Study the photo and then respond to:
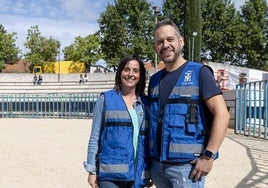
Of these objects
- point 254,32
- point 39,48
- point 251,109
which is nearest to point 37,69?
point 39,48

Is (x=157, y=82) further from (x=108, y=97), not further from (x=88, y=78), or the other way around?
(x=88, y=78)

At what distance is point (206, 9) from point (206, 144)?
165 feet

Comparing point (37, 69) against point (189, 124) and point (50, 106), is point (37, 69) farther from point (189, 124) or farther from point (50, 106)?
point (189, 124)

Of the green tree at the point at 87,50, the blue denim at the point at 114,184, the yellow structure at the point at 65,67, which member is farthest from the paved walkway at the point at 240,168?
the yellow structure at the point at 65,67

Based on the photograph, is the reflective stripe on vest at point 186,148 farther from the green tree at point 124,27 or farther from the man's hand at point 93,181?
the green tree at point 124,27

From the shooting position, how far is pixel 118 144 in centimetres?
307

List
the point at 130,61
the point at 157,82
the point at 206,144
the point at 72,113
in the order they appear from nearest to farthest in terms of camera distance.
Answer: the point at 206,144
the point at 157,82
the point at 130,61
the point at 72,113

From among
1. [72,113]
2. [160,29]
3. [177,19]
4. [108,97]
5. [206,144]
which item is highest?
[177,19]

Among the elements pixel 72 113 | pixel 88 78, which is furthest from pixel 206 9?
pixel 72 113

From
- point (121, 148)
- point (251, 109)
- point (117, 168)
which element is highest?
point (121, 148)

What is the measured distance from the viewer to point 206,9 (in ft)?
168

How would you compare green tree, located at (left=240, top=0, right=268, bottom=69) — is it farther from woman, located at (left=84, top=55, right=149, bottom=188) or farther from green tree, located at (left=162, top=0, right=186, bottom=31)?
woman, located at (left=84, top=55, right=149, bottom=188)

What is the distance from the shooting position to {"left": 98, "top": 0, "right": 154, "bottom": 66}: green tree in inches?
1916

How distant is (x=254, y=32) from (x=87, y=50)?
20473mm
